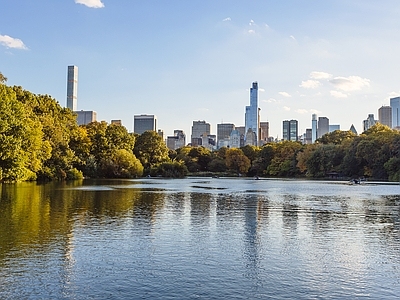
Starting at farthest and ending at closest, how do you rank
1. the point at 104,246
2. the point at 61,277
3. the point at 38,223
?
the point at 38,223
the point at 104,246
the point at 61,277

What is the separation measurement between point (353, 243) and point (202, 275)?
7593 millimetres

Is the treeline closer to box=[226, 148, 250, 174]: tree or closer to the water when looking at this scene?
box=[226, 148, 250, 174]: tree

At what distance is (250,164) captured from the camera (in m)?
129

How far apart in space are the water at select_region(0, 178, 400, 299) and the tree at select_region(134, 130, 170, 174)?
80.5 m

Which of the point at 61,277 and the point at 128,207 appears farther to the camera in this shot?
the point at 128,207

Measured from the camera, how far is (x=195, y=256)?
14109 millimetres

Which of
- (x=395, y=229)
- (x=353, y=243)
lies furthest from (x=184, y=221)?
(x=395, y=229)

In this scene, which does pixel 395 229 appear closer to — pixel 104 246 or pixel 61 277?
pixel 104 246

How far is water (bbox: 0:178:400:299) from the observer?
1066cm

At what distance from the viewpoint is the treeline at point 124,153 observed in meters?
53.2

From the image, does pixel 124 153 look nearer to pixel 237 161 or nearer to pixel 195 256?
pixel 237 161

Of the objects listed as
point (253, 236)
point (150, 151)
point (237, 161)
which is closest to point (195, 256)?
point (253, 236)

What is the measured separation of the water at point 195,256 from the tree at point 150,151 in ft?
264

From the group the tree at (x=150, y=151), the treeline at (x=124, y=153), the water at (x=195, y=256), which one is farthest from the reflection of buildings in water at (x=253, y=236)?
the tree at (x=150, y=151)
